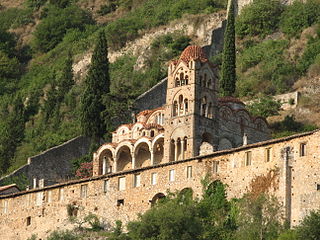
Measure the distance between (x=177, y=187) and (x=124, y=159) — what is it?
10.6 metres

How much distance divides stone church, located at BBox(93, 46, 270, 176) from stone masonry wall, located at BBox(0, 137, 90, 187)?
5.68 meters

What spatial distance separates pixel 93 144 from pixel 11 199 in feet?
25.9

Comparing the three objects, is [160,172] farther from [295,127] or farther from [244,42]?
[244,42]

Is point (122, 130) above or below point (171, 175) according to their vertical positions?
above

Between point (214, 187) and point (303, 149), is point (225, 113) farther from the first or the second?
point (303, 149)

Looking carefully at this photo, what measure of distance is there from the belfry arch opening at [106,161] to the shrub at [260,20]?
24.4m

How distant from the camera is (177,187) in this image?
71562 millimetres

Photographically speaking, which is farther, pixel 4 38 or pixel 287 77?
pixel 4 38

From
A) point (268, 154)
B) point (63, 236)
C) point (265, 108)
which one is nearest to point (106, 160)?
point (63, 236)

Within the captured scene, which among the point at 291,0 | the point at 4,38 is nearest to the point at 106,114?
the point at 291,0

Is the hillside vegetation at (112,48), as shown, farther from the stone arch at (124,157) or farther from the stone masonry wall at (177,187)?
the stone masonry wall at (177,187)

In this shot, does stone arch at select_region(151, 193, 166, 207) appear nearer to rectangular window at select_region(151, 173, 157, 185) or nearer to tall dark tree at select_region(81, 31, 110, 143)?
rectangular window at select_region(151, 173, 157, 185)

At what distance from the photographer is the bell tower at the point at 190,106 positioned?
77.4 m

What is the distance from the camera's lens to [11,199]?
8094cm
